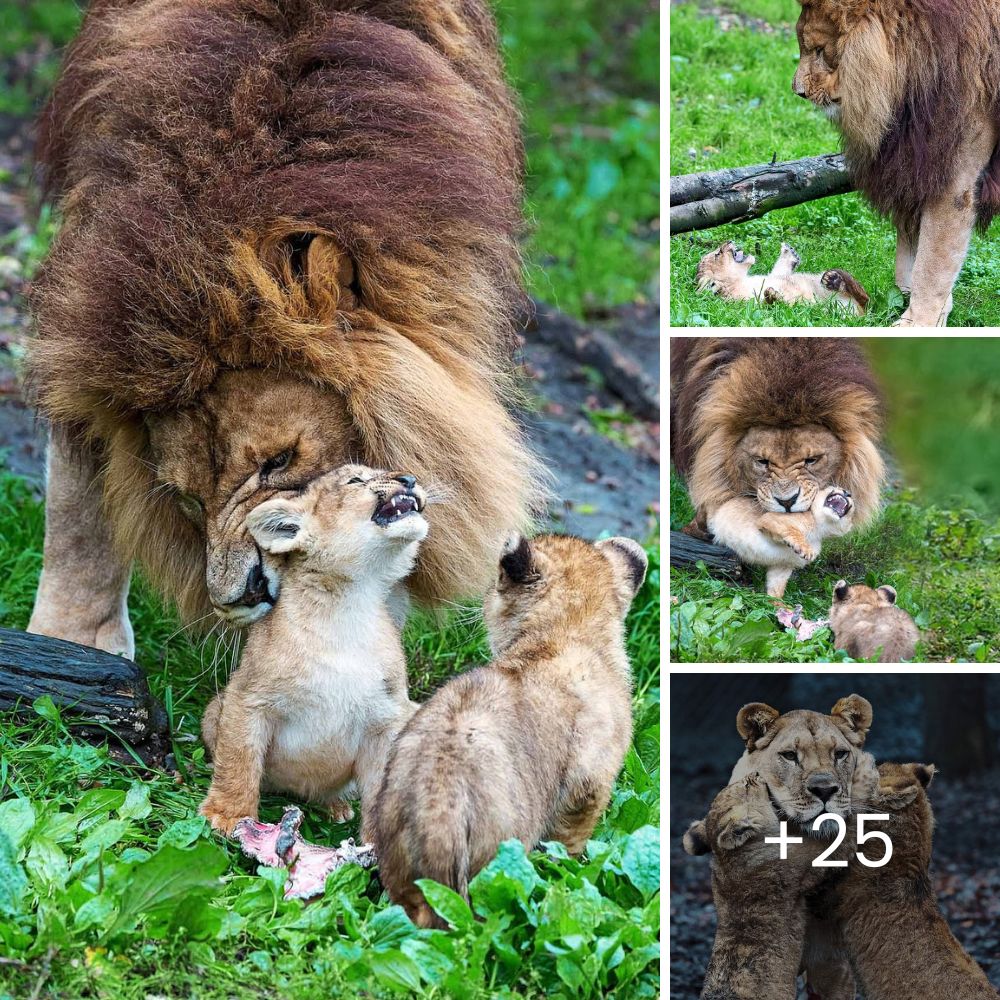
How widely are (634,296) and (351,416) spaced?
546 centimetres

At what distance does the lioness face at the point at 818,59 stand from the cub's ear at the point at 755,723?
1280 mm

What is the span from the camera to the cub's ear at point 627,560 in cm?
366

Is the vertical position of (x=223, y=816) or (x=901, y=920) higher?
(x=901, y=920)

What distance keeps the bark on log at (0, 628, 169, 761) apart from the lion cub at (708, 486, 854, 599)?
183 centimetres

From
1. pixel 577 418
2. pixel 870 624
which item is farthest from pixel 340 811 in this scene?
pixel 577 418

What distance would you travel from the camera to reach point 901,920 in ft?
9.38

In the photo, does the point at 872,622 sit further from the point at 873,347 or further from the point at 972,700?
the point at 972,700

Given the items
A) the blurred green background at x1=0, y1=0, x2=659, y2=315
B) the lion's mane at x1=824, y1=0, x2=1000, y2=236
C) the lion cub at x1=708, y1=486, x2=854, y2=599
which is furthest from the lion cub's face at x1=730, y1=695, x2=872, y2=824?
the blurred green background at x1=0, y1=0, x2=659, y2=315

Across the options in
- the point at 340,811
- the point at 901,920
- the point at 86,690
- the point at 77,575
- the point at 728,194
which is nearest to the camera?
the point at 901,920

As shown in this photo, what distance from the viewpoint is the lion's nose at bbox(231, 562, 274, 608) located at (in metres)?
3.44

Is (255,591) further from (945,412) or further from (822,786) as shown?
(945,412)

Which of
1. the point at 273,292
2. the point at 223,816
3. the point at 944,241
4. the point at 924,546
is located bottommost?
the point at 223,816

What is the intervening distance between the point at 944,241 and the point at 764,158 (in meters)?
0.40

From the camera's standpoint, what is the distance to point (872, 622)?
2744 millimetres
